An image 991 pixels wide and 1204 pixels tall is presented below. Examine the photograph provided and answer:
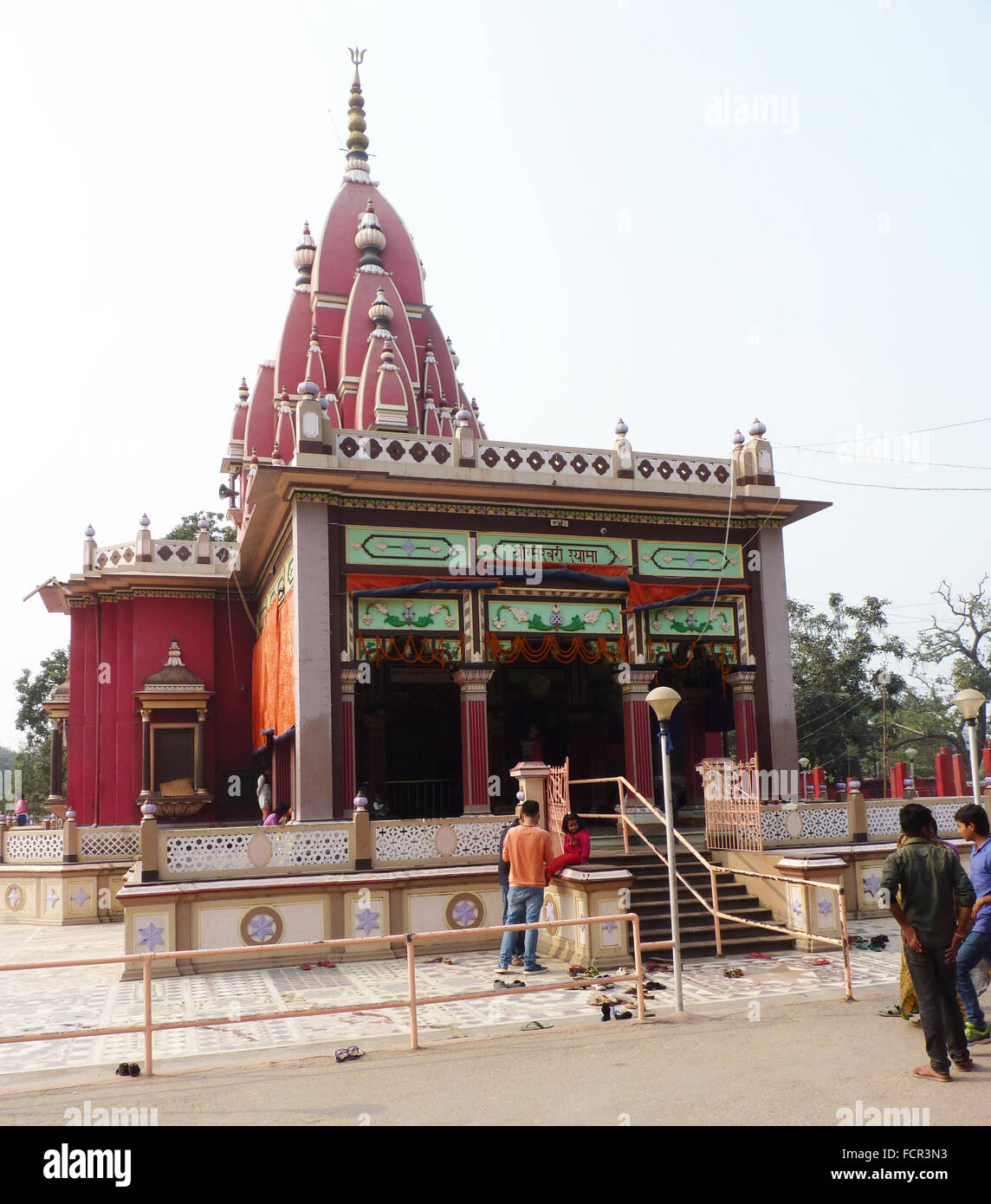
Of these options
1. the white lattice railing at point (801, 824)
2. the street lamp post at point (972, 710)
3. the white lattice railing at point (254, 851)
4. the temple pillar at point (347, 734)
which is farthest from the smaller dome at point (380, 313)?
the street lamp post at point (972, 710)

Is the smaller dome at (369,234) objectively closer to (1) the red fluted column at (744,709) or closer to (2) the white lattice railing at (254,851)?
(1) the red fluted column at (744,709)

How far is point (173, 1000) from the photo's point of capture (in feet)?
32.9

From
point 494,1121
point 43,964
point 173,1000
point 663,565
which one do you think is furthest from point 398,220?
point 494,1121

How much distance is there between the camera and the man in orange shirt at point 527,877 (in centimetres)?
1017

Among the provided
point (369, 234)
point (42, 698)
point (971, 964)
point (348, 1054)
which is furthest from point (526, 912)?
point (42, 698)

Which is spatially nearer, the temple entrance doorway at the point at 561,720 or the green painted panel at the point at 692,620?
the green painted panel at the point at 692,620

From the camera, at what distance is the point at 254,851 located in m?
12.6

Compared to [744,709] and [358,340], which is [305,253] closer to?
[358,340]

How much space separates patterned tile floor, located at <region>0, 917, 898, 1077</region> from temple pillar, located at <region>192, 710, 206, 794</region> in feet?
25.6

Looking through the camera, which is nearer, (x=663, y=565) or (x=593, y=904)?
(x=593, y=904)

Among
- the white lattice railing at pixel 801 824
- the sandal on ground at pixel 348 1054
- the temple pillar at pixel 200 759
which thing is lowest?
the sandal on ground at pixel 348 1054

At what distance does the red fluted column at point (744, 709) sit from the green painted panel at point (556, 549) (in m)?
2.63

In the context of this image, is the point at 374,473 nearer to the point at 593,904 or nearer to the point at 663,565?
the point at 663,565

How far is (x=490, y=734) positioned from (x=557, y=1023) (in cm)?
1199
